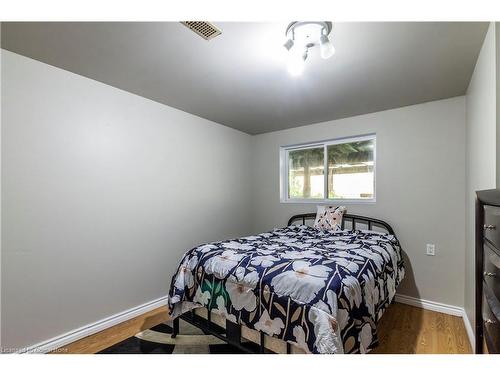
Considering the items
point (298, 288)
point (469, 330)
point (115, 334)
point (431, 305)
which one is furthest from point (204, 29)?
point (431, 305)

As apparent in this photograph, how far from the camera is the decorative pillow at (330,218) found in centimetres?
293

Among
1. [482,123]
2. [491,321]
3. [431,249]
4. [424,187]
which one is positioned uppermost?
[482,123]

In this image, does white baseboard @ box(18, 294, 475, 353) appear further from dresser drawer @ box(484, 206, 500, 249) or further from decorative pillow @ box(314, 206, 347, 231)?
dresser drawer @ box(484, 206, 500, 249)

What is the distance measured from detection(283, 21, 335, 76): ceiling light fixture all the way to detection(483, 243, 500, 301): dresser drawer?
4.04 ft

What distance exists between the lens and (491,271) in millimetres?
883

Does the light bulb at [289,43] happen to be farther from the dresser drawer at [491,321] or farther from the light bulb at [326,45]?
the dresser drawer at [491,321]

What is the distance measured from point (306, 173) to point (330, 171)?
1.23 feet

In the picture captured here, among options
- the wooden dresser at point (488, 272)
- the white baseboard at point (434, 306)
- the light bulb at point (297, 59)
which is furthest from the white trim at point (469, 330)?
the light bulb at point (297, 59)

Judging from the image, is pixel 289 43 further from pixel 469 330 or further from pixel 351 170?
pixel 469 330

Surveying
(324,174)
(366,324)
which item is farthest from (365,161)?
(366,324)

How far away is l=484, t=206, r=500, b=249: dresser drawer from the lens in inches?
31.5

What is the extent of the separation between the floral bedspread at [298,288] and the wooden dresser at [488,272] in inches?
21.4

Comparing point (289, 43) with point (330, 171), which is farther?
point (330, 171)
